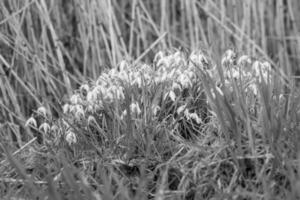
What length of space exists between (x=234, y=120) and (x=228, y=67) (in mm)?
490

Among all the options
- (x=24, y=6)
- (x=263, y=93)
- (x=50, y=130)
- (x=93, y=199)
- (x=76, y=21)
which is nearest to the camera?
(x=93, y=199)

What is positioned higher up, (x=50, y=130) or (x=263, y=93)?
(x=263, y=93)

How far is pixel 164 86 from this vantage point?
9.80 ft

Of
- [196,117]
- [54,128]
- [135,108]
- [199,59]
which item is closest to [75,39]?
[54,128]

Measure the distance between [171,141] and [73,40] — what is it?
7.32 ft

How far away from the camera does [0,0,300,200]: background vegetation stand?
394cm

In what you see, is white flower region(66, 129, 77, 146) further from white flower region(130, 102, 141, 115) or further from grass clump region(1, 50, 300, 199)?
white flower region(130, 102, 141, 115)

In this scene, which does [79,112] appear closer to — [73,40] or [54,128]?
[54,128]

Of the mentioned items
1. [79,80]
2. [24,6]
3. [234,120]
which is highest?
[24,6]

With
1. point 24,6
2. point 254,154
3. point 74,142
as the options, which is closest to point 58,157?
point 74,142

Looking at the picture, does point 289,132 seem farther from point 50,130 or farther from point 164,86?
point 50,130

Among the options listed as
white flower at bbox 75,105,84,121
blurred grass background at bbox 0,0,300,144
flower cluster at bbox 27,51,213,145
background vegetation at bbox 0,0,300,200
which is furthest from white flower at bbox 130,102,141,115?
blurred grass background at bbox 0,0,300,144

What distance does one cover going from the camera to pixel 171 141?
9.02 ft

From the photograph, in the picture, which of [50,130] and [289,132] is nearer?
[289,132]
